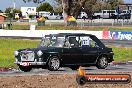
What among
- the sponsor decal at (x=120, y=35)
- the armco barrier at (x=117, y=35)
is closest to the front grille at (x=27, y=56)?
the armco barrier at (x=117, y=35)

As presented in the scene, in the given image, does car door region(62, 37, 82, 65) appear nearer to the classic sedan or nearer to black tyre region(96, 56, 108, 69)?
A: the classic sedan

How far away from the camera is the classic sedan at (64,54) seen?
19.1m

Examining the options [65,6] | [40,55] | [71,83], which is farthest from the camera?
[65,6]

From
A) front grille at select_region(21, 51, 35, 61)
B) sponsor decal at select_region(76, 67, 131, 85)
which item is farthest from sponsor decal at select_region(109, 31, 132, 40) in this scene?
sponsor decal at select_region(76, 67, 131, 85)

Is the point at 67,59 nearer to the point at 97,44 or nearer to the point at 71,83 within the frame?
the point at 97,44

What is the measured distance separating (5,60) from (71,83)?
441 inches

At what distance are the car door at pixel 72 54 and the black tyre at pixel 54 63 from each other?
49cm

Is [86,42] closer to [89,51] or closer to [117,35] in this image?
[89,51]

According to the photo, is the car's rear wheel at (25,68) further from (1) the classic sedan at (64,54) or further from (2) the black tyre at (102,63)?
(2) the black tyre at (102,63)

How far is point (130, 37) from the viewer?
44469 millimetres

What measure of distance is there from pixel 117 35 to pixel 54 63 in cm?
2662

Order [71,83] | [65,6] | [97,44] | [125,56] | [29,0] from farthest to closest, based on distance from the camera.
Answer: [29,0]
[65,6]
[125,56]
[97,44]
[71,83]

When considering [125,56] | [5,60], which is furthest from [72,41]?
[125,56]

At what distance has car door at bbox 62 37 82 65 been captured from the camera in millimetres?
19703
